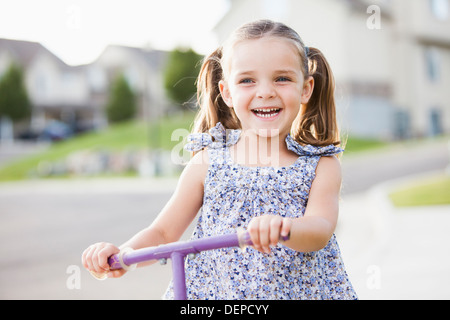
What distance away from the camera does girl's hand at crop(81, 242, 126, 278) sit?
1452 mm

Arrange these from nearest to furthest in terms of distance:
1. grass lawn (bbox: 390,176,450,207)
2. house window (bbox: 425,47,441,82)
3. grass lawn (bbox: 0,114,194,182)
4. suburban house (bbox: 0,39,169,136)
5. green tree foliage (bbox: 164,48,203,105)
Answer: grass lawn (bbox: 390,176,450,207)
grass lawn (bbox: 0,114,194,182)
house window (bbox: 425,47,441,82)
green tree foliage (bbox: 164,48,203,105)
suburban house (bbox: 0,39,169,136)

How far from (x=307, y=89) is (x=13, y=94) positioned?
3028cm

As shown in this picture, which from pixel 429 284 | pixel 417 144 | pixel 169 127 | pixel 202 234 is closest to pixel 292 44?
pixel 202 234

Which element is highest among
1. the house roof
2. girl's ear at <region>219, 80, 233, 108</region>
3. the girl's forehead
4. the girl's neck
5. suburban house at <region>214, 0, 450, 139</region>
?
the house roof

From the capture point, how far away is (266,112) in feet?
5.57

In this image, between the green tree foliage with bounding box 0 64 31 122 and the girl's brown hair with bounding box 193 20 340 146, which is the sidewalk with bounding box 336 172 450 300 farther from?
the green tree foliage with bounding box 0 64 31 122

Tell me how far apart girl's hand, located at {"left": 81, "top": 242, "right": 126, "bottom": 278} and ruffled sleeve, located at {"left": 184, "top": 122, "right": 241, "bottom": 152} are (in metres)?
0.51

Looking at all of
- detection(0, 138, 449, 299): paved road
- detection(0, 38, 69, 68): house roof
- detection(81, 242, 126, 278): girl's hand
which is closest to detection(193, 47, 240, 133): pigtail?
detection(81, 242, 126, 278): girl's hand

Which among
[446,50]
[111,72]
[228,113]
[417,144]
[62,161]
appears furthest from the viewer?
[111,72]

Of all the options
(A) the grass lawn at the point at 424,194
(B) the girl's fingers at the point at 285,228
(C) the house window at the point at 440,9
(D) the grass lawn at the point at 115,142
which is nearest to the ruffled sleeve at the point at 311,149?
(B) the girl's fingers at the point at 285,228

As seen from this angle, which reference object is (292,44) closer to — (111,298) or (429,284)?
(429,284)

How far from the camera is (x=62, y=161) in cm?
2081

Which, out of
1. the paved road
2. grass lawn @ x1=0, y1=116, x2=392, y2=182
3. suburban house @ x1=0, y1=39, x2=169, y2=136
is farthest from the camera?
suburban house @ x1=0, y1=39, x2=169, y2=136

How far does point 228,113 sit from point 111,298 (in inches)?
109
